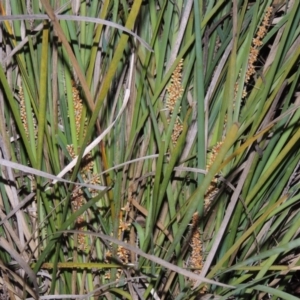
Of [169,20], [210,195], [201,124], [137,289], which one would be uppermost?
[169,20]

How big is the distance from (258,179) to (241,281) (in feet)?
→ 0.44

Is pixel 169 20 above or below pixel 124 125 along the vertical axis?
above

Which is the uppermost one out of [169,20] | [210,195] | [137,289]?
[169,20]

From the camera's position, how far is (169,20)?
66 centimetres

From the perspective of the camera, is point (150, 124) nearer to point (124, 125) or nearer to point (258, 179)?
point (124, 125)

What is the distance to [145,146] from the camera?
0.70 m

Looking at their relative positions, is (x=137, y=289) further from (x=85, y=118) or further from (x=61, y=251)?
(x=85, y=118)

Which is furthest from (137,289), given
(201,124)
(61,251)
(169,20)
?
(169,20)

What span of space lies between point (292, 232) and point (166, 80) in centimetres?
25

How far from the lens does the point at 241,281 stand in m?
0.69

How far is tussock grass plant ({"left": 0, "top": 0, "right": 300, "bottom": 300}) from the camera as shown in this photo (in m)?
0.65

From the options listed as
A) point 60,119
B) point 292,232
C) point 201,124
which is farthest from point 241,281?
point 60,119

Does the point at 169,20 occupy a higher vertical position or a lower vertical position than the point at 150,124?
higher

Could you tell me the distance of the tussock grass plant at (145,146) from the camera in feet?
2.13
